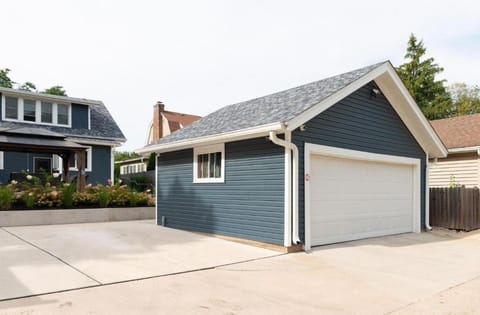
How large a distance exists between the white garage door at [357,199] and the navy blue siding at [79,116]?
14861 mm

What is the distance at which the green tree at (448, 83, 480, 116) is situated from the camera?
106 ft

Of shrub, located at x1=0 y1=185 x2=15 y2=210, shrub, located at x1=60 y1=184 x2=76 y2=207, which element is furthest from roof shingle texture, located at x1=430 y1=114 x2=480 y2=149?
shrub, located at x1=0 y1=185 x2=15 y2=210

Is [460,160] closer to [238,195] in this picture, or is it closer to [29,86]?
[238,195]

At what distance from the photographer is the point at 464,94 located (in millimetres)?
35250

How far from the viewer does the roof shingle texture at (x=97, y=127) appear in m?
18.1

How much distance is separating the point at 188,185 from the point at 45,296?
5.70 metres

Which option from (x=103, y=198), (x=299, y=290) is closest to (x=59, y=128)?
(x=103, y=198)

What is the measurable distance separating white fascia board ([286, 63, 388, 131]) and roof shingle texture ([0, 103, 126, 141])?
14.1m

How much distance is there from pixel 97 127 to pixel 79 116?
1039 mm

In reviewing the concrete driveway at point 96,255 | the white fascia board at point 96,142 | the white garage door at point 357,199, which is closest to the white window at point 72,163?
the white fascia board at point 96,142

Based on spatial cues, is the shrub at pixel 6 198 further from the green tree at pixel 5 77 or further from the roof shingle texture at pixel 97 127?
the green tree at pixel 5 77

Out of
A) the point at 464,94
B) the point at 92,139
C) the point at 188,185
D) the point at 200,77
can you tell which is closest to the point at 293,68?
the point at 200,77

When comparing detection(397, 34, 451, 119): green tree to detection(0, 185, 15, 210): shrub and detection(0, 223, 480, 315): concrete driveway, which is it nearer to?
detection(0, 223, 480, 315): concrete driveway

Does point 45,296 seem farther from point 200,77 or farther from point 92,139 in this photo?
point 92,139
